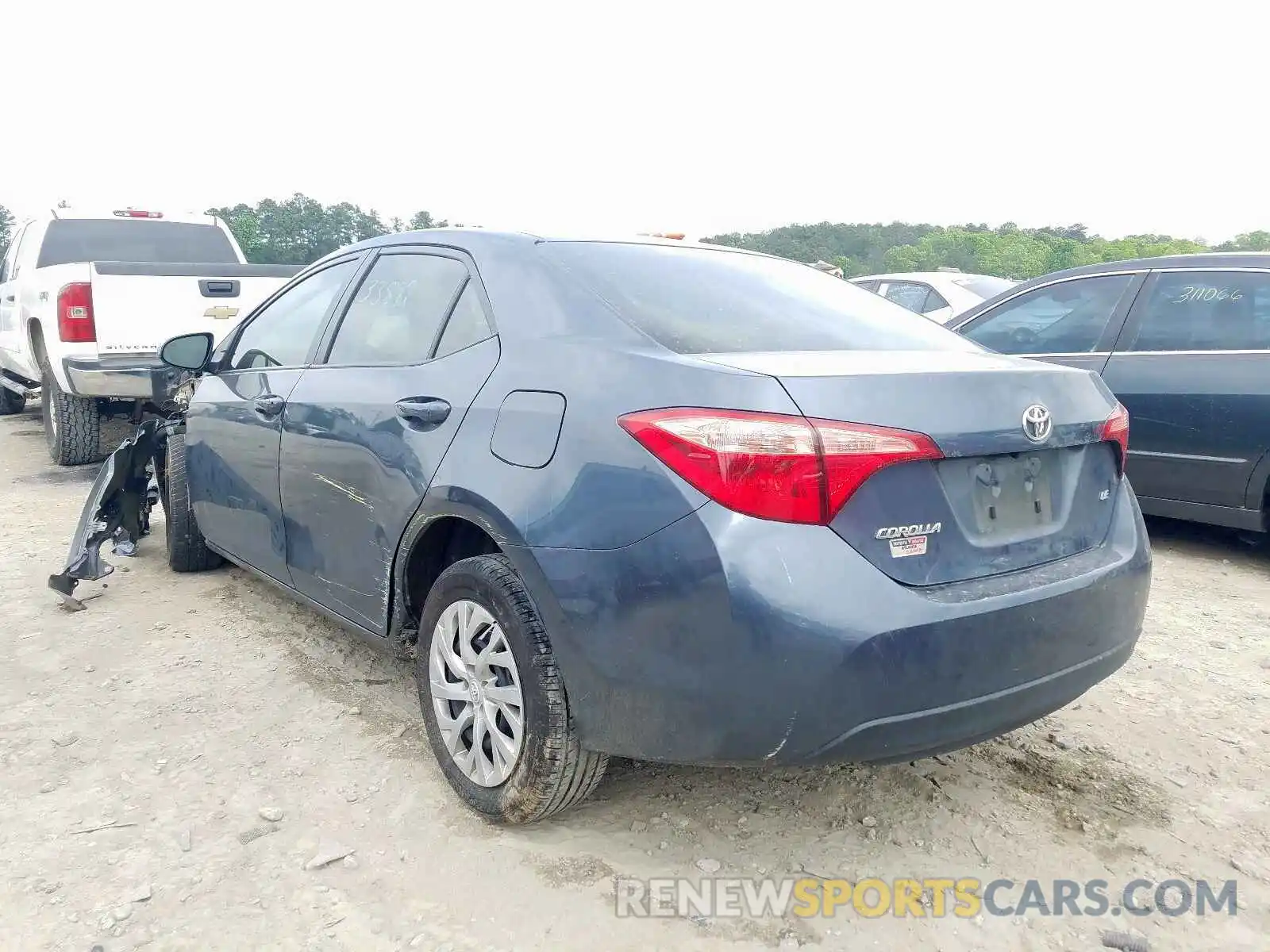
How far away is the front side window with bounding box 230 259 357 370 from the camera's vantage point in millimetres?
3533

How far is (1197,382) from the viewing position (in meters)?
4.81

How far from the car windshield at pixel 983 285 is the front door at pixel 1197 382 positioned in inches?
160

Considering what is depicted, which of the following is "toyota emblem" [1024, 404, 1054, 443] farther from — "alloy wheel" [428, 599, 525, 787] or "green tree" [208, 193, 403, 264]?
"green tree" [208, 193, 403, 264]

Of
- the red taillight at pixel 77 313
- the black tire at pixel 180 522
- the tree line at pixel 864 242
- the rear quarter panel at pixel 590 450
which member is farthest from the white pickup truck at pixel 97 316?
the tree line at pixel 864 242

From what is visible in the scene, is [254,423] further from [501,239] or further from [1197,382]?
[1197,382]

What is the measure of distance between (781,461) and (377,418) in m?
1.41

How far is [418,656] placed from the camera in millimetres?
2770

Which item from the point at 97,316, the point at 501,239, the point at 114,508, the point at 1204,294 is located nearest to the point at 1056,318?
the point at 1204,294

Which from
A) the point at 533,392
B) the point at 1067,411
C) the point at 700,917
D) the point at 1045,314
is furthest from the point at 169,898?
the point at 1045,314

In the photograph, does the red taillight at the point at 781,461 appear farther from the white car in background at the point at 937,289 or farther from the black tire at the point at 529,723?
the white car in background at the point at 937,289

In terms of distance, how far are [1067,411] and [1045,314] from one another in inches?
143

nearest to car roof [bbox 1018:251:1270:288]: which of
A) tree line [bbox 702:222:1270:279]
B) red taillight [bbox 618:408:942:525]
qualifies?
red taillight [bbox 618:408:942:525]

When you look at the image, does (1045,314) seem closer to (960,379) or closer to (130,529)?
(960,379)

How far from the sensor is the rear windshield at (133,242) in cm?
862
